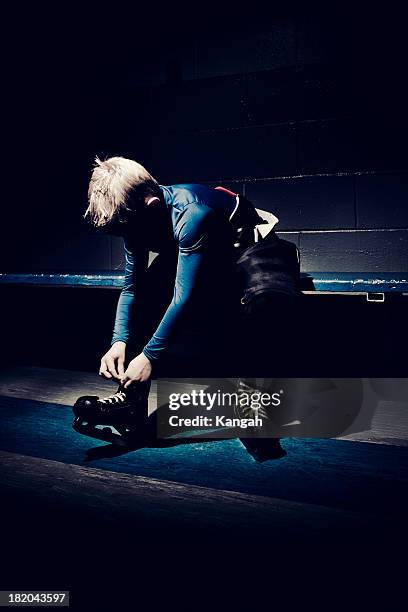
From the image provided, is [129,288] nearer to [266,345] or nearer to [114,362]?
[114,362]

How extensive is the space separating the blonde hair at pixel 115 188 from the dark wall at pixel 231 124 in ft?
4.83

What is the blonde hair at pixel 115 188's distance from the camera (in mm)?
1723

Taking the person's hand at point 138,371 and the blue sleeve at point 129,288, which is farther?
the blue sleeve at point 129,288

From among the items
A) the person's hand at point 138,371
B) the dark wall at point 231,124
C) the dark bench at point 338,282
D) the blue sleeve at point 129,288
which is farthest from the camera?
the dark wall at point 231,124

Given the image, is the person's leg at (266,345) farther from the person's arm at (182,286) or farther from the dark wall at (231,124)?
the dark wall at (231,124)

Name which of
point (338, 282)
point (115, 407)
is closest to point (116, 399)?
point (115, 407)

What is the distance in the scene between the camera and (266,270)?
1796 millimetres

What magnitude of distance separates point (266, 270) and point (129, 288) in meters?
0.57

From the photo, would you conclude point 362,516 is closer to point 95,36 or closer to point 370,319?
point 370,319

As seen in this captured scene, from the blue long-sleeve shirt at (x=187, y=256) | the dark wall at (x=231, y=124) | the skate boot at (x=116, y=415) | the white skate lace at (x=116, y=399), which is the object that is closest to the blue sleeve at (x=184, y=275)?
the blue long-sleeve shirt at (x=187, y=256)

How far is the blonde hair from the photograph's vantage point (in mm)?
1723

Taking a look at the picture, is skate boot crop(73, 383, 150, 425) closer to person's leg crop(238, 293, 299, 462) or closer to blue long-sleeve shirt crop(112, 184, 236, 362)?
blue long-sleeve shirt crop(112, 184, 236, 362)

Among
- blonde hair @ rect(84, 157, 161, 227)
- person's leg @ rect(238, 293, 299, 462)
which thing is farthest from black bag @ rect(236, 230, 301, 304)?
blonde hair @ rect(84, 157, 161, 227)

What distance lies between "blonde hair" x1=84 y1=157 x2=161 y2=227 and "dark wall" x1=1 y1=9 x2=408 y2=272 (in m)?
1.47
